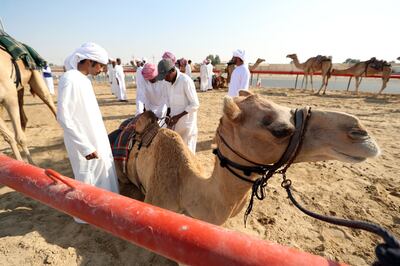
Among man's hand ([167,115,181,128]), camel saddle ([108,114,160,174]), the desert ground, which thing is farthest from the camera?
man's hand ([167,115,181,128])

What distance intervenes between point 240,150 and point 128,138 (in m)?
2.15

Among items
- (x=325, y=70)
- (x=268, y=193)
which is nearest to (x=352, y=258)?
(x=268, y=193)

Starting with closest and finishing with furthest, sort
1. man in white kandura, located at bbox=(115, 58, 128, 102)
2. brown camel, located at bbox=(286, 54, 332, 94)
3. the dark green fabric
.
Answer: the dark green fabric, man in white kandura, located at bbox=(115, 58, 128, 102), brown camel, located at bbox=(286, 54, 332, 94)

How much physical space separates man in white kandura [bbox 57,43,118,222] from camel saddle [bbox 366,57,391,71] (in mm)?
16452

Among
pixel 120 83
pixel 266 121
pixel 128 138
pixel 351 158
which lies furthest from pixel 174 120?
pixel 120 83

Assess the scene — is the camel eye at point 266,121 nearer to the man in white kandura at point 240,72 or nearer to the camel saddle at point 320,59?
the man in white kandura at point 240,72

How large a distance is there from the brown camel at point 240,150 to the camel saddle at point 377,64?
16.0 metres

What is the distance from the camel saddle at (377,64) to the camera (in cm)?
1432

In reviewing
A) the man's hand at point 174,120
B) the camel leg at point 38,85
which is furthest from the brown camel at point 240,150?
the camel leg at point 38,85

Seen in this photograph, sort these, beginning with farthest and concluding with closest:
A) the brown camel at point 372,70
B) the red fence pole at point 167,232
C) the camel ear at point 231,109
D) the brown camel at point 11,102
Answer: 1. the brown camel at point 372,70
2. the brown camel at point 11,102
3. the camel ear at point 231,109
4. the red fence pole at point 167,232

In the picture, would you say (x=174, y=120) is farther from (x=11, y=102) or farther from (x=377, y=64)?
(x=377, y=64)

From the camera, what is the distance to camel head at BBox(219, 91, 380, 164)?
136 cm

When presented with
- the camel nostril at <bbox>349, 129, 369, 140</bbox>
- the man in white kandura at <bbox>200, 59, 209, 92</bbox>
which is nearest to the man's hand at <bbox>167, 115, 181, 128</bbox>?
the camel nostril at <bbox>349, 129, 369, 140</bbox>

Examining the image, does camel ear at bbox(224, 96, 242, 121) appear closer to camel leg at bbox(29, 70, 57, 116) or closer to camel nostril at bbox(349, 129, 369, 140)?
camel nostril at bbox(349, 129, 369, 140)
